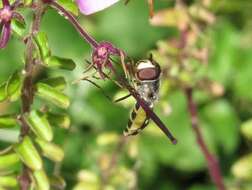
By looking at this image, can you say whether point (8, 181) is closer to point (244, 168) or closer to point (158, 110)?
point (244, 168)

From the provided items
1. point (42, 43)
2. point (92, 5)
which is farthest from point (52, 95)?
point (92, 5)

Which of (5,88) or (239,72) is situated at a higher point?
(5,88)

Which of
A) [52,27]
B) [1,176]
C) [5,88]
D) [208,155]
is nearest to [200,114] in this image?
[52,27]

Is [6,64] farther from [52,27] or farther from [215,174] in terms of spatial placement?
[215,174]

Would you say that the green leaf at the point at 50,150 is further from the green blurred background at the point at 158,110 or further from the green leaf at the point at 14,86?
the green blurred background at the point at 158,110

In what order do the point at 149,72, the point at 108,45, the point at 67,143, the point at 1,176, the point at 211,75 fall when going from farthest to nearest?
the point at 211,75 < the point at 67,143 < the point at 1,176 < the point at 149,72 < the point at 108,45
